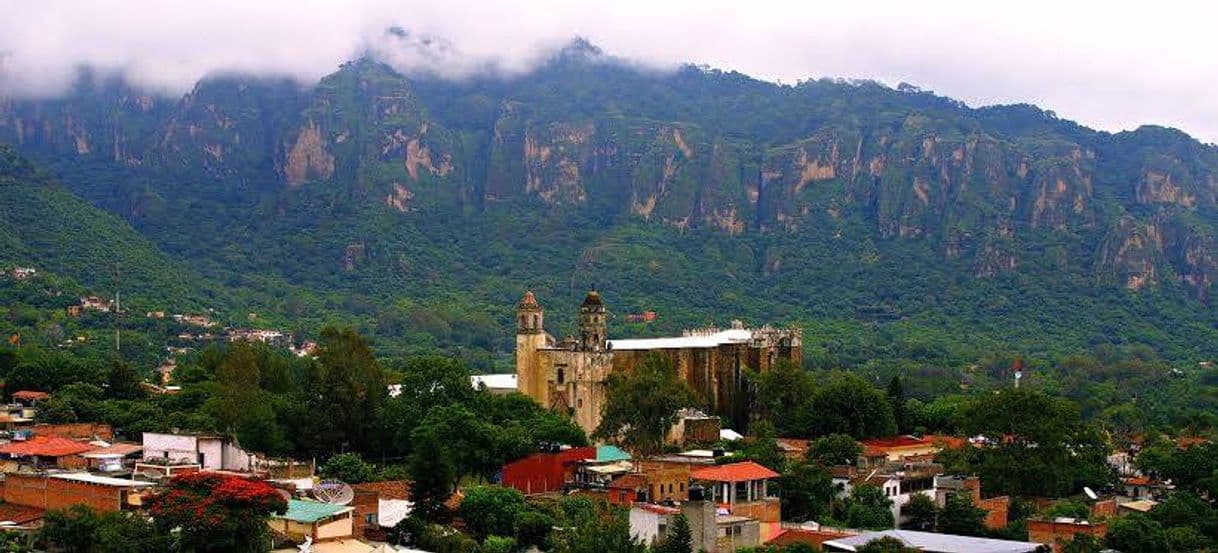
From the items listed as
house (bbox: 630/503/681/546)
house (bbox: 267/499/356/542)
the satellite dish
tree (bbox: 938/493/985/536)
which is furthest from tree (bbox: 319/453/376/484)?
tree (bbox: 938/493/985/536)

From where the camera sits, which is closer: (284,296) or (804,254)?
(284,296)

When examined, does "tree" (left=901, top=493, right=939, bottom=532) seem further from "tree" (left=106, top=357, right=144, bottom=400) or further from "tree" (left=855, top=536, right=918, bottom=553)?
"tree" (left=106, top=357, right=144, bottom=400)

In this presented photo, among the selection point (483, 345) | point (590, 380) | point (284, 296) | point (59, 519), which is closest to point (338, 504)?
point (59, 519)

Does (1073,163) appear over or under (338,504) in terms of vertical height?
over

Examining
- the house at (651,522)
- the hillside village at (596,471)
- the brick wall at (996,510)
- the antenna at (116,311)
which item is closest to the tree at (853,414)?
the hillside village at (596,471)

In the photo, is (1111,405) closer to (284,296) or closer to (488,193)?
(284,296)

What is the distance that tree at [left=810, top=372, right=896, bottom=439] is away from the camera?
6406 cm

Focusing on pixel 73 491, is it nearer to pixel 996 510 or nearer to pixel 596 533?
pixel 596 533

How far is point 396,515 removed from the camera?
45.2 m

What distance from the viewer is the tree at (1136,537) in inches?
1715

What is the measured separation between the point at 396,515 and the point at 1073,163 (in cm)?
14471

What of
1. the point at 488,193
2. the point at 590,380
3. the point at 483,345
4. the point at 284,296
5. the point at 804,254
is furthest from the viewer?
the point at 488,193

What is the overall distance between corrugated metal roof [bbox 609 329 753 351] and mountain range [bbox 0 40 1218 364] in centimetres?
5045

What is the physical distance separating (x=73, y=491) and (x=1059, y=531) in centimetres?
2503
